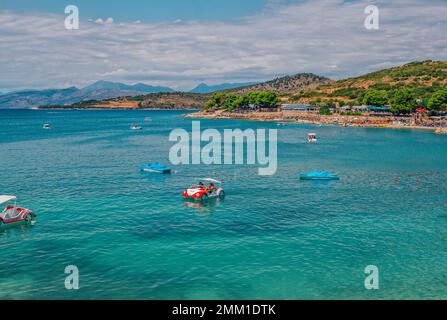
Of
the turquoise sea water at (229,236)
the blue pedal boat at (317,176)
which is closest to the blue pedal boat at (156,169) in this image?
the turquoise sea water at (229,236)

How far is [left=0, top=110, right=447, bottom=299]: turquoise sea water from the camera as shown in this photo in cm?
3086

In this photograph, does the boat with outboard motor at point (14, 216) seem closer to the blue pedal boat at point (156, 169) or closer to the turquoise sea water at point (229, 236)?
the turquoise sea water at point (229, 236)

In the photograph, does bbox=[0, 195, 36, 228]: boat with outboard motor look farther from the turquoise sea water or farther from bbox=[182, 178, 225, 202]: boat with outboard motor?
bbox=[182, 178, 225, 202]: boat with outboard motor

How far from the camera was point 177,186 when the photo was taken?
65.7m

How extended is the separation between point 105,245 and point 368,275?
24689 millimetres

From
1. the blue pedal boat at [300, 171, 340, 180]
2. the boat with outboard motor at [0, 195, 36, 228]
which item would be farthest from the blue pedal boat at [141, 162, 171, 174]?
the boat with outboard motor at [0, 195, 36, 228]

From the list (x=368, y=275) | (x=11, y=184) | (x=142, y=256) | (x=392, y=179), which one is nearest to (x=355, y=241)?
(x=368, y=275)

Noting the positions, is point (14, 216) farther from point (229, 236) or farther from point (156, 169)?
point (156, 169)

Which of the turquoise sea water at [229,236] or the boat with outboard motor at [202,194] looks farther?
the boat with outboard motor at [202,194]

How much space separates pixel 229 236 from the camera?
41.4 m

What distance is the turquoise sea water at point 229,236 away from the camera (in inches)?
1215

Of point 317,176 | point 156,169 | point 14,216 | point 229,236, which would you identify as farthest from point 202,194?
point 317,176
